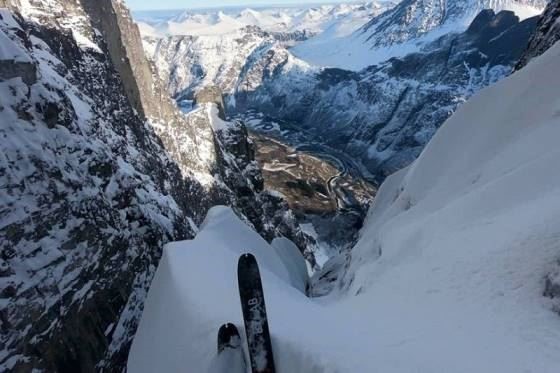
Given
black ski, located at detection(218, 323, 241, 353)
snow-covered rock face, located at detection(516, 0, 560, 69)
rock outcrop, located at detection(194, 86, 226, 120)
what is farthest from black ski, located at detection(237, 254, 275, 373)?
rock outcrop, located at detection(194, 86, 226, 120)

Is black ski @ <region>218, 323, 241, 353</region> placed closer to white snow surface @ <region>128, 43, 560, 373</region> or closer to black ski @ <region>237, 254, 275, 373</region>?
black ski @ <region>237, 254, 275, 373</region>

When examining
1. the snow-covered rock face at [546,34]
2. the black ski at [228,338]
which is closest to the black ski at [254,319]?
the black ski at [228,338]

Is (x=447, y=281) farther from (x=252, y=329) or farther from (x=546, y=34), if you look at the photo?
(x=546, y=34)

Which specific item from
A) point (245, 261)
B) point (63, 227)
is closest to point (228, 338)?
point (245, 261)

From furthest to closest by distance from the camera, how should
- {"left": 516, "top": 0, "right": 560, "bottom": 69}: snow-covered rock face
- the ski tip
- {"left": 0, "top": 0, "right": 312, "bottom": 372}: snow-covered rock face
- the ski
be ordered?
{"left": 516, "top": 0, "right": 560, "bottom": 69}: snow-covered rock face → {"left": 0, "top": 0, "right": 312, "bottom": 372}: snow-covered rock face → the ski tip → the ski

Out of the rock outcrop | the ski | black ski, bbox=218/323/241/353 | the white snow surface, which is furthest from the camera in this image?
the rock outcrop

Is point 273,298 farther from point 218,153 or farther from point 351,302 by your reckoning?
point 218,153
